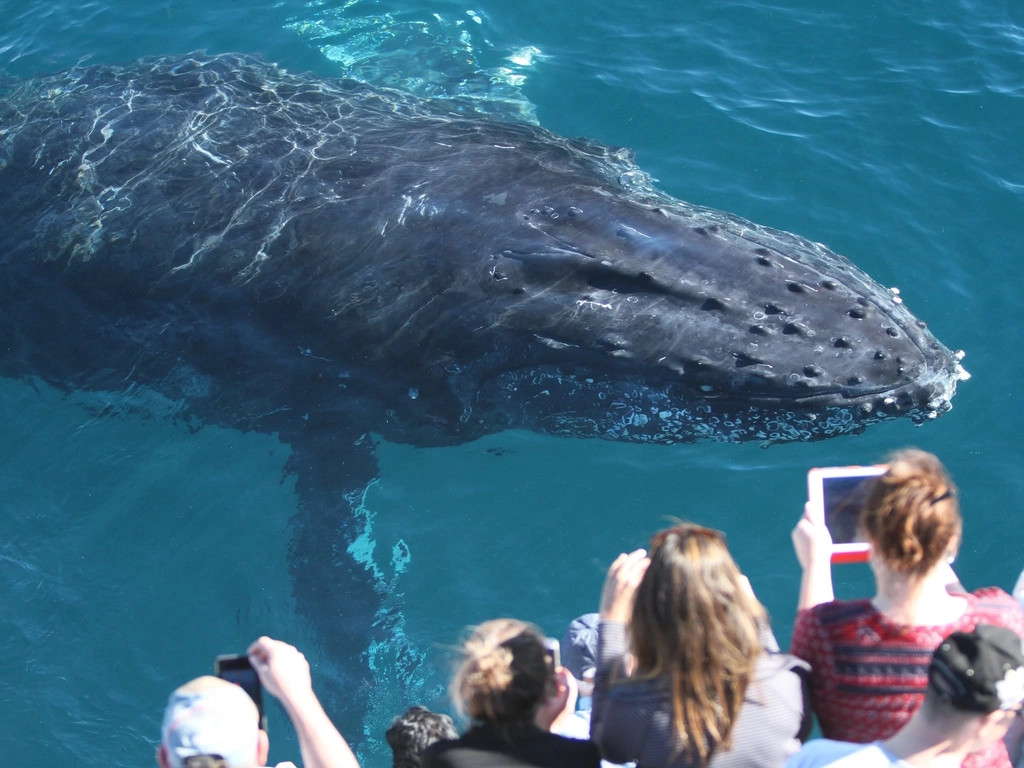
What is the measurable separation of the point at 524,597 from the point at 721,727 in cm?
600

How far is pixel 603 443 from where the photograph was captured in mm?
11344

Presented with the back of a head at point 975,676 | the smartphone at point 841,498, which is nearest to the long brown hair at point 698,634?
the back of a head at point 975,676

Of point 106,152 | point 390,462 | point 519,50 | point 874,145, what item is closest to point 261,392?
point 390,462

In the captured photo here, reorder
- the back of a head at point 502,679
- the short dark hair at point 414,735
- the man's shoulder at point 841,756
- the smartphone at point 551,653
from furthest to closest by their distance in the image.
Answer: the short dark hair at point 414,735, the smartphone at point 551,653, the back of a head at point 502,679, the man's shoulder at point 841,756

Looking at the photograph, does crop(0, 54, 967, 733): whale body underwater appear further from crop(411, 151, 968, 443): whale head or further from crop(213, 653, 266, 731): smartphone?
crop(213, 653, 266, 731): smartphone

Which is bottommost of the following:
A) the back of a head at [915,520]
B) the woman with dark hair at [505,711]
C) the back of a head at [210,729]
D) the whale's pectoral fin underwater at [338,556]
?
the whale's pectoral fin underwater at [338,556]

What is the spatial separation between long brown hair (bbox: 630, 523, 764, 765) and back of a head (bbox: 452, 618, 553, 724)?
1.68ft

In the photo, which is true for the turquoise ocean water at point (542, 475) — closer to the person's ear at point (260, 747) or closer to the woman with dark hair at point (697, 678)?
the person's ear at point (260, 747)

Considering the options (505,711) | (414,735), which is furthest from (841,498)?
(414,735)

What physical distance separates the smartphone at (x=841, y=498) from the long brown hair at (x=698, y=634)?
1.70m

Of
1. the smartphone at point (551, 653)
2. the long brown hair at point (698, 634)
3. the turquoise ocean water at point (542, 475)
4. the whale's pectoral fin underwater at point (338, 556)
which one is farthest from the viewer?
the turquoise ocean water at point (542, 475)

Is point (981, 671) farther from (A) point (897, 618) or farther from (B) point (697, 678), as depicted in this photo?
(B) point (697, 678)

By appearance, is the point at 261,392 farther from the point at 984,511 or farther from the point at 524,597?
the point at 984,511

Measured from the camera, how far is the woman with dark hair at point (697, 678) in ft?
14.4
